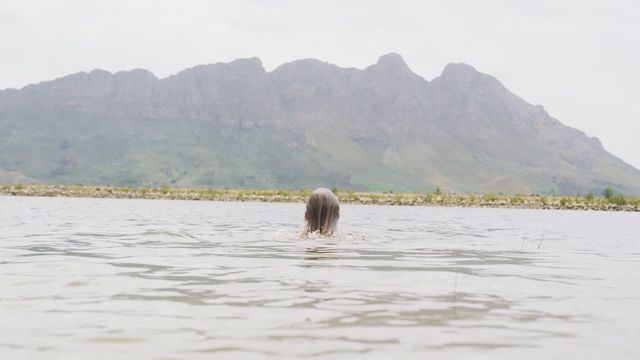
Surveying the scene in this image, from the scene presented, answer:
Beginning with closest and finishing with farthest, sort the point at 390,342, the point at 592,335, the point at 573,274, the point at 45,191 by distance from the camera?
the point at 390,342 → the point at 592,335 → the point at 573,274 → the point at 45,191

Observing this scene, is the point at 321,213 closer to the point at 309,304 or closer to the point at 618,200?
the point at 309,304

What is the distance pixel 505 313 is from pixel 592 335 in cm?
110

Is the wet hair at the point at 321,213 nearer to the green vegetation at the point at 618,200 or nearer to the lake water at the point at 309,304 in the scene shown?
the lake water at the point at 309,304

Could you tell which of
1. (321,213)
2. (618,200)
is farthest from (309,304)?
(618,200)

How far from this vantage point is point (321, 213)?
59.6 feet

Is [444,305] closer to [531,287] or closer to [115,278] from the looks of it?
[531,287]

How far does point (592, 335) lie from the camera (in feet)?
19.6

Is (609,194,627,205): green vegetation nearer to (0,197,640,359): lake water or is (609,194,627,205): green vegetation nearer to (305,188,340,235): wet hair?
(305,188,340,235): wet hair

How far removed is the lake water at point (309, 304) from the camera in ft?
17.4

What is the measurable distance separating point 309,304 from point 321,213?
11.0m

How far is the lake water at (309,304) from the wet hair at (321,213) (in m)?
3.71

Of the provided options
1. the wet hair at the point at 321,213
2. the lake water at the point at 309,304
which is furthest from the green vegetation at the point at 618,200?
the lake water at the point at 309,304

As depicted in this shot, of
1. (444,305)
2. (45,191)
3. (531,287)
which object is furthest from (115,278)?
(45,191)

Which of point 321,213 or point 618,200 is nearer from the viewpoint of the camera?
point 321,213
